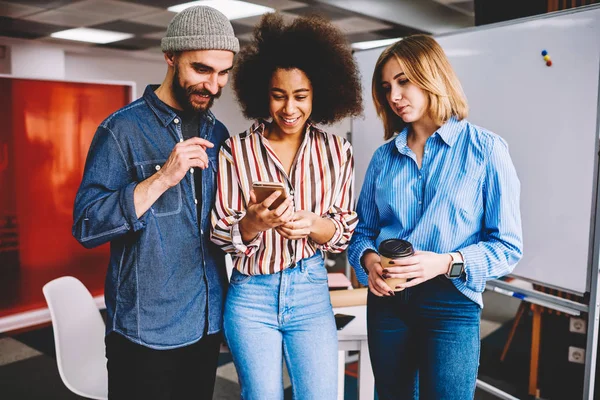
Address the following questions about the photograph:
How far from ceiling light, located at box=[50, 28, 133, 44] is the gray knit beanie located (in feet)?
20.6

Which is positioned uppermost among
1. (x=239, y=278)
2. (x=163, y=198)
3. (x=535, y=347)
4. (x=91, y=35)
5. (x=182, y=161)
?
(x=91, y=35)

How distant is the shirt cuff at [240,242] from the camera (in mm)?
1358

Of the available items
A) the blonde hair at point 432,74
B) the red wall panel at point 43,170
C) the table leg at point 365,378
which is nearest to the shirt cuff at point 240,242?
the blonde hair at point 432,74

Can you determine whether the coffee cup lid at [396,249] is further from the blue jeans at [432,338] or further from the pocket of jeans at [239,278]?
the pocket of jeans at [239,278]

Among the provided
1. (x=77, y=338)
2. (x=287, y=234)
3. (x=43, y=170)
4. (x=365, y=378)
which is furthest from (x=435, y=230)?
(x=43, y=170)

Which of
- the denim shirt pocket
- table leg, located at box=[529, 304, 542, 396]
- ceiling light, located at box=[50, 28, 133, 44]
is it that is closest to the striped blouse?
the denim shirt pocket

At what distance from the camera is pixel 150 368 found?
4.66 feet

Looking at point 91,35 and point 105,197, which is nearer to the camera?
point 105,197

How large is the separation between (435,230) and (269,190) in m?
0.49

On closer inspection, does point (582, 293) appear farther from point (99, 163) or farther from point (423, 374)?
point (99, 163)

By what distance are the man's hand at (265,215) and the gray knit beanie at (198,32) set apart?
0.44 meters

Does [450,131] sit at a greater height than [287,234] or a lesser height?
greater

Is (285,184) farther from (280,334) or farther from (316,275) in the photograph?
(280,334)

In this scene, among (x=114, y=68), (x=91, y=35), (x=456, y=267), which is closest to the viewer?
(x=456, y=267)
